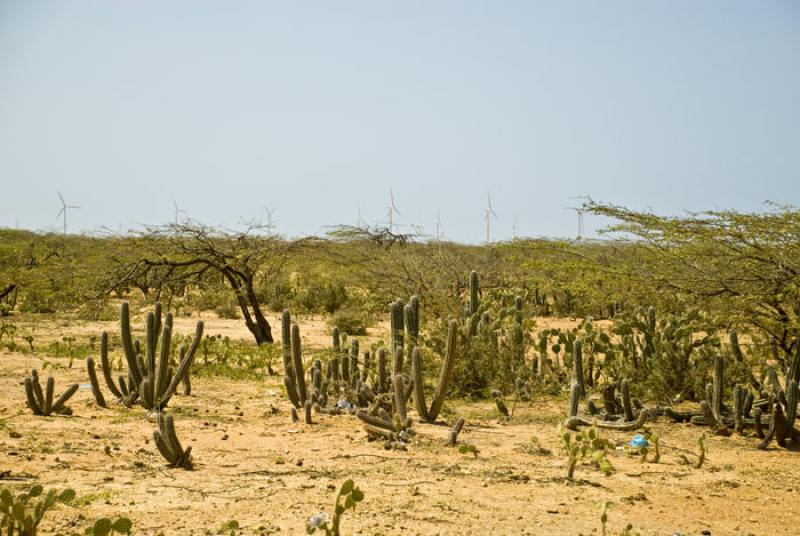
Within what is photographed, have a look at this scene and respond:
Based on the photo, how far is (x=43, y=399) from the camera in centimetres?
791

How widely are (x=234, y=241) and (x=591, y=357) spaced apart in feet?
26.0

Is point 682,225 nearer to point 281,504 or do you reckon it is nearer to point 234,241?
point 281,504

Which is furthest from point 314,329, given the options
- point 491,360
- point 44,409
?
point 44,409

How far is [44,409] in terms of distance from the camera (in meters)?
7.81

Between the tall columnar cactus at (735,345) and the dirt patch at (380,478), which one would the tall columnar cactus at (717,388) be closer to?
the dirt patch at (380,478)

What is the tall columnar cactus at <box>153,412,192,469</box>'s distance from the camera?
5750 mm

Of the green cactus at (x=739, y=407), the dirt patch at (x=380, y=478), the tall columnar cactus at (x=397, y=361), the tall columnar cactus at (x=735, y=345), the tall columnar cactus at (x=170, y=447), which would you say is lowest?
the dirt patch at (x=380, y=478)

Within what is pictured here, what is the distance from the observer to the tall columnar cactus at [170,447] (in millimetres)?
5750

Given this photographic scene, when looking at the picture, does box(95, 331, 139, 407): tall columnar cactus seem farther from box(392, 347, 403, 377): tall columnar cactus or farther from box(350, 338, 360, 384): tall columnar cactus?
box(392, 347, 403, 377): tall columnar cactus

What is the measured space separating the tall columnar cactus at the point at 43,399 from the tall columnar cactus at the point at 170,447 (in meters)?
2.26

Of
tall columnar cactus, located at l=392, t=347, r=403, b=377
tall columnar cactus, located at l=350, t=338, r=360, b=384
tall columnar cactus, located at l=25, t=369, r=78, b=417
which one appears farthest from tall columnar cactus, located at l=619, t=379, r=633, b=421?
tall columnar cactus, located at l=25, t=369, r=78, b=417

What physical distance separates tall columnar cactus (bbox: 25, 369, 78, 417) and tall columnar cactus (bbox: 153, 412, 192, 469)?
2264 mm

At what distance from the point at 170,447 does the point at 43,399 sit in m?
2.67

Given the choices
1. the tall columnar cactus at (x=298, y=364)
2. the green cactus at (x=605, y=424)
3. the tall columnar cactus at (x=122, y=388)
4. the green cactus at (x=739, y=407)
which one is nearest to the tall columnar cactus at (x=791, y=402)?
the green cactus at (x=739, y=407)
